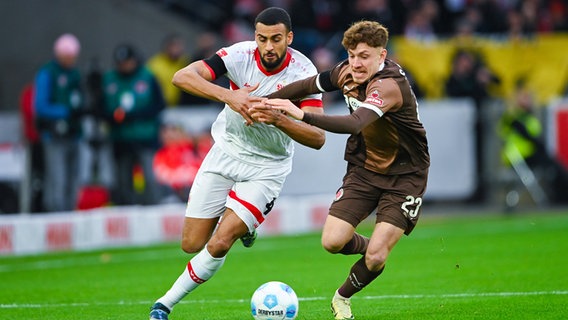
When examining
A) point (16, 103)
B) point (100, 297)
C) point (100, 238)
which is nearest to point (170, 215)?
point (100, 238)

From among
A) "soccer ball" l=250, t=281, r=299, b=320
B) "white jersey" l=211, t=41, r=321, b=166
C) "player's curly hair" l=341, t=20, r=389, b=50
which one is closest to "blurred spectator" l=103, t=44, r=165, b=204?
"white jersey" l=211, t=41, r=321, b=166

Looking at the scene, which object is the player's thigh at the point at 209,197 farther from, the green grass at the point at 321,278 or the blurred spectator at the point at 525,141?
the blurred spectator at the point at 525,141

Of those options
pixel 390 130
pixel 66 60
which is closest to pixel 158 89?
pixel 66 60

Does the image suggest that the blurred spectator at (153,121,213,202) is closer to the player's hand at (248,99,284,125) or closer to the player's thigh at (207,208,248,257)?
the player's thigh at (207,208,248,257)

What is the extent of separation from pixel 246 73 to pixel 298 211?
9574mm

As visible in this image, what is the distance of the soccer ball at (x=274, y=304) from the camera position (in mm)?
9219

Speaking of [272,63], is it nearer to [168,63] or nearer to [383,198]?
[383,198]

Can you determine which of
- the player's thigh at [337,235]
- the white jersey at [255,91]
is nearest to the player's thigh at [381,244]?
the player's thigh at [337,235]

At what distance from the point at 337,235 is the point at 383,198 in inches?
Result: 19.9

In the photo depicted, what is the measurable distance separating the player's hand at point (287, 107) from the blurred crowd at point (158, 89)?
8452 millimetres

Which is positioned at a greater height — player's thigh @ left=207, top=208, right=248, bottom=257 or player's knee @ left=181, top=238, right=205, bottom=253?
player's thigh @ left=207, top=208, right=248, bottom=257

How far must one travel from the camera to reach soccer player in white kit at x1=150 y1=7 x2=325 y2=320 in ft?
32.1

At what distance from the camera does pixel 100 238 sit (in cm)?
1742

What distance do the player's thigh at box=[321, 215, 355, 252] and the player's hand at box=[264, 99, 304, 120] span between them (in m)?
1.38
